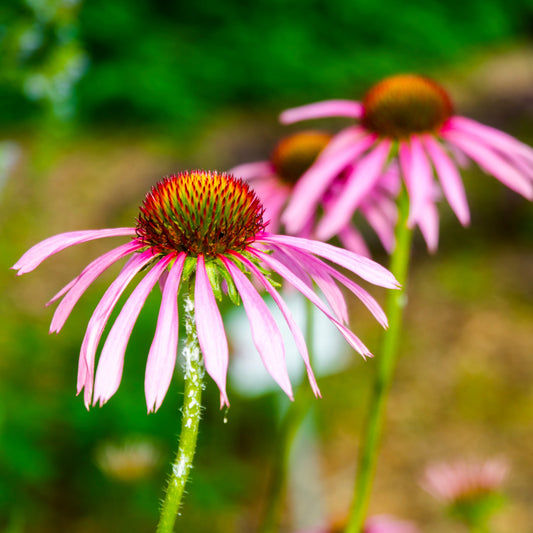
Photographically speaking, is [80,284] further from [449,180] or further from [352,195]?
[449,180]

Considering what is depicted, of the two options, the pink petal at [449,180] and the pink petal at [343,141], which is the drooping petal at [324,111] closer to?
the pink petal at [343,141]

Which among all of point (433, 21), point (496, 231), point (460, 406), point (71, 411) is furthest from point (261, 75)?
point (71, 411)

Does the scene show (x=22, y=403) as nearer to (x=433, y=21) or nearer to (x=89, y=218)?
(x=89, y=218)

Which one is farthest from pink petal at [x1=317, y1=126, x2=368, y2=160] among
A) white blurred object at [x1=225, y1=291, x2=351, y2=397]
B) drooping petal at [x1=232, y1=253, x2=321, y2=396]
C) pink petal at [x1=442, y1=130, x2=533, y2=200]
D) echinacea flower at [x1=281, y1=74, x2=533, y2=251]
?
white blurred object at [x1=225, y1=291, x2=351, y2=397]

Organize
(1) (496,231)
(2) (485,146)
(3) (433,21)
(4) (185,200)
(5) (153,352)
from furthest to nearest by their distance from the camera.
Answer: (3) (433,21) → (1) (496,231) → (2) (485,146) → (4) (185,200) → (5) (153,352)

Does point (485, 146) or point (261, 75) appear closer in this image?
point (485, 146)

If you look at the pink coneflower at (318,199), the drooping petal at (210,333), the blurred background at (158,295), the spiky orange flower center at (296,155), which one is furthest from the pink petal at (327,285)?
the blurred background at (158,295)

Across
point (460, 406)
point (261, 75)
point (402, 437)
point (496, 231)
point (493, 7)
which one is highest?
point (493, 7)

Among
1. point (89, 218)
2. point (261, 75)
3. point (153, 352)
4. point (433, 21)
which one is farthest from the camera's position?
point (433, 21)
